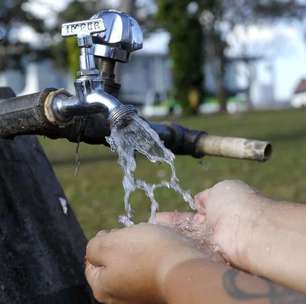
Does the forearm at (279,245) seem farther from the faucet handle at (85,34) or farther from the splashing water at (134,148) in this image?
the faucet handle at (85,34)

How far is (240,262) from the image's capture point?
1174mm

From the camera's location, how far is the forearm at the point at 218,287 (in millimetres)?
1073

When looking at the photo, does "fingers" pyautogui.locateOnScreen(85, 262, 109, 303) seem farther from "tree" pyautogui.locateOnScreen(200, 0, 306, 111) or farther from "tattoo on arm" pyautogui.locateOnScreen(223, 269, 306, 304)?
"tree" pyautogui.locateOnScreen(200, 0, 306, 111)

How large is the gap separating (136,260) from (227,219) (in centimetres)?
15

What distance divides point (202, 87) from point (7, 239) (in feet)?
129

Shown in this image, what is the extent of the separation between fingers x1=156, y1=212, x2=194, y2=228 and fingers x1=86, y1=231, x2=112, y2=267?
0.19 metres

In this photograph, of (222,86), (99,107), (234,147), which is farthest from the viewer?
(222,86)

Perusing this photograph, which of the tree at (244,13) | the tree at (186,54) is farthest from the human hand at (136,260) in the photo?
the tree at (244,13)

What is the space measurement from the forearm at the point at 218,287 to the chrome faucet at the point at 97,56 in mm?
289

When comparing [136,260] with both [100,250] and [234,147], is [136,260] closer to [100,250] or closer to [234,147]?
[100,250]

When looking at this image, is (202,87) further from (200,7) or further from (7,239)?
(7,239)

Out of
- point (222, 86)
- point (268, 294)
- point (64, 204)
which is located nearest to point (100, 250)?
point (268, 294)

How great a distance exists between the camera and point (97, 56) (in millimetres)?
1426

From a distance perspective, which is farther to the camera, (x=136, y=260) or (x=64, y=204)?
(x=64, y=204)
